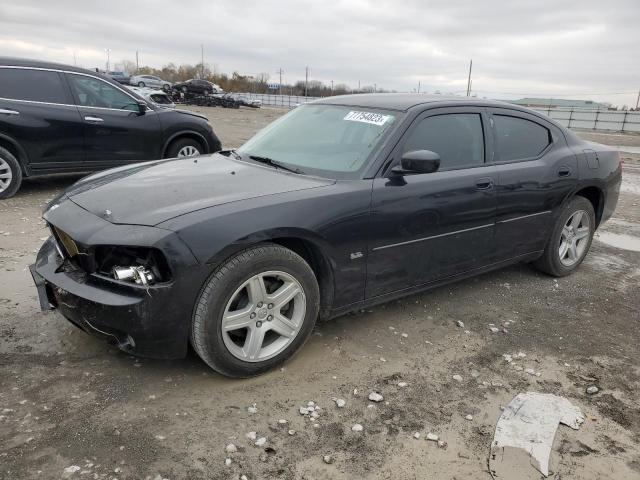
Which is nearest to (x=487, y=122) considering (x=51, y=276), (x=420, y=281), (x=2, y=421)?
(x=420, y=281)

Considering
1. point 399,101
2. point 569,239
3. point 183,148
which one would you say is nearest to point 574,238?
point 569,239

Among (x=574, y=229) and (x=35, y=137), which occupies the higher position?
(x=35, y=137)

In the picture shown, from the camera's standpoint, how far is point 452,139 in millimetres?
3904

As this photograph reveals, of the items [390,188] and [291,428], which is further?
[390,188]

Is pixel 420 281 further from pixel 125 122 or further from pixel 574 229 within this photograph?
pixel 125 122

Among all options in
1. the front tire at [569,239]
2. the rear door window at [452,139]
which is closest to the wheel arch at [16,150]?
the rear door window at [452,139]

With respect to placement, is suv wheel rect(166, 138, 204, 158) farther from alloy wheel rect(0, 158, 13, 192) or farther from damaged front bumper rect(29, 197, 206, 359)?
damaged front bumper rect(29, 197, 206, 359)

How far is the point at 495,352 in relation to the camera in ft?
11.5

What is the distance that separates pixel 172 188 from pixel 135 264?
0.63 m

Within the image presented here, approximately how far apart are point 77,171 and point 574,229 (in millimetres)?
6282

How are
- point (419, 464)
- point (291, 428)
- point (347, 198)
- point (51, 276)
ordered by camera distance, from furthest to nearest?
point (347, 198), point (51, 276), point (291, 428), point (419, 464)

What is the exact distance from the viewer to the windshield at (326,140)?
Result: 11.4ft

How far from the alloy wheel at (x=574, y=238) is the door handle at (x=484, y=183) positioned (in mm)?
1281

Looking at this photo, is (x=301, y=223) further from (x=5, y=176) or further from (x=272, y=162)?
(x=5, y=176)
